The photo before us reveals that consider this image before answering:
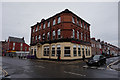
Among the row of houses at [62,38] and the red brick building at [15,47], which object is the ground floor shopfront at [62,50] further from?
the red brick building at [15,47]

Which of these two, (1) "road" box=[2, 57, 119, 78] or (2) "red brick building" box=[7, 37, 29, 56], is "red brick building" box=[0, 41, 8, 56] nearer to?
(2) "red brick building" box=[7, 37, 29, 56]

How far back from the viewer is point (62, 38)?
19812mm

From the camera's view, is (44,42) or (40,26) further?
(40,26)

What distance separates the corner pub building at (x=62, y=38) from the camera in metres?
19.5

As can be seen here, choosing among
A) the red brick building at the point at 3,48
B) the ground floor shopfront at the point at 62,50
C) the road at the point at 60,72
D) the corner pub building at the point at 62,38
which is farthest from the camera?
the red brick building at the point at 3,48

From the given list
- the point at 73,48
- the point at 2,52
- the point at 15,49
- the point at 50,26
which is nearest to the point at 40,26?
the point at 50,26

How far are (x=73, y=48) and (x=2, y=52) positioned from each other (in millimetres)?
66249

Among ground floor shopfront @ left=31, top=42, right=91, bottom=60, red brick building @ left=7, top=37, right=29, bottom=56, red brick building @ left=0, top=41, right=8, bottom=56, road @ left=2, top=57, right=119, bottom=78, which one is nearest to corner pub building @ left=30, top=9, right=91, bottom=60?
ground floor shopfront @ left=31, top=42, right=91, bottom=60

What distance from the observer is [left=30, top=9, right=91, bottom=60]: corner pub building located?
19469 mm

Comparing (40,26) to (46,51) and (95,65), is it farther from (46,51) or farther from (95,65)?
(95,65)

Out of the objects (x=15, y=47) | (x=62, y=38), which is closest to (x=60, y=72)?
(x=62, y=38)

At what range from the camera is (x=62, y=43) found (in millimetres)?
19719

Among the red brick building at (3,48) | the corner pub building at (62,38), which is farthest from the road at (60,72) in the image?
the red brick building at (3,48)

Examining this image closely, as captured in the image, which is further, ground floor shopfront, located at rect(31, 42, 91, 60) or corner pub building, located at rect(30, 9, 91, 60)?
corner pub building, located at rect(30, 9, 91, 60)
